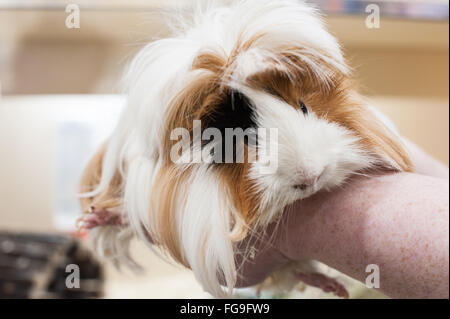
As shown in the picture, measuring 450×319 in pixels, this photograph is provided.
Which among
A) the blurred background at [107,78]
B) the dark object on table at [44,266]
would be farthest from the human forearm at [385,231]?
the dark object on table at [44,266]

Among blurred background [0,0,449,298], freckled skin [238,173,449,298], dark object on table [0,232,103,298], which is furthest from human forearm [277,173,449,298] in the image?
dark object on table [0,232,103,298]

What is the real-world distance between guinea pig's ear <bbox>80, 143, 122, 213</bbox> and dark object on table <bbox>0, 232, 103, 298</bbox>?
0.20 m

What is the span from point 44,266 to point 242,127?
602mm

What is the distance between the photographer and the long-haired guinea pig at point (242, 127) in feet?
1.11

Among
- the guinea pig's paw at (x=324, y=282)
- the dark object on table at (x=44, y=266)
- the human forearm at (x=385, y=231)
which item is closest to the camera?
the human forearm at (x=385, y=231)

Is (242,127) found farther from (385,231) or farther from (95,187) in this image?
(95,187)

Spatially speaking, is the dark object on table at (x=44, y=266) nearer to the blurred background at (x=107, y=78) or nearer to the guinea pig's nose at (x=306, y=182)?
the blurred background at (x=107, y=78)

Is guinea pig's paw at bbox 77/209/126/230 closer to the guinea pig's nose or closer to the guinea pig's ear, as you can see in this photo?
the guinea pig's ear

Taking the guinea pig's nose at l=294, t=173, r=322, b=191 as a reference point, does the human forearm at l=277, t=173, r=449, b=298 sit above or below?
below

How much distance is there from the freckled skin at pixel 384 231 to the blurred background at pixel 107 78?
0.11 metres

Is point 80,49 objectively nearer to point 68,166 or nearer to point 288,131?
point 68,166

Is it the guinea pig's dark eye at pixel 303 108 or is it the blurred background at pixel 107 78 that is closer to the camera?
the guinea pig's dark eye at pixel 303 108

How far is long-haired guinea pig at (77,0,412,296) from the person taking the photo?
0.34 m
